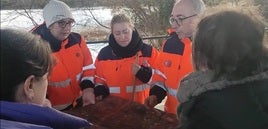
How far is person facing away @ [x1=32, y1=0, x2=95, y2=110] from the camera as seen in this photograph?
11.5ft

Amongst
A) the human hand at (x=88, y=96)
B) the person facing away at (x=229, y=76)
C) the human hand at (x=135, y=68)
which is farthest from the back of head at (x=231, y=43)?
the human hand at (x=88, y=96)

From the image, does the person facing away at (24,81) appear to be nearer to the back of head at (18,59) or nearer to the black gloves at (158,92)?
the back of head at (18,59)

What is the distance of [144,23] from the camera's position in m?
12.7

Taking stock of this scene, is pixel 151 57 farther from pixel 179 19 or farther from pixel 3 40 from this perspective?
pixel 3 40

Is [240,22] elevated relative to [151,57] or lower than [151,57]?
elevated

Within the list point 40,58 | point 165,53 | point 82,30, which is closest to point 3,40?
point 40,58

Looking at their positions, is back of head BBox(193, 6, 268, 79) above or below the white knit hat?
below

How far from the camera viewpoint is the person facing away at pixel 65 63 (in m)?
3.50

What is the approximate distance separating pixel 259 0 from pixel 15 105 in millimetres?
11502

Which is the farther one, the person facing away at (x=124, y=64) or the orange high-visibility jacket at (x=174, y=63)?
the person facing away at (x=124, y=64)

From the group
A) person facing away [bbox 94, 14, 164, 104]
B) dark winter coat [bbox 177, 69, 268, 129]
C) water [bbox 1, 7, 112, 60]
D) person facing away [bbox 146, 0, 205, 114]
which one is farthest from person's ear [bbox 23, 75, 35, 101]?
water [bbox 1, 7, 112, 60]

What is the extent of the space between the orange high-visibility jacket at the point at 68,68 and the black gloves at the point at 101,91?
0.10 metres

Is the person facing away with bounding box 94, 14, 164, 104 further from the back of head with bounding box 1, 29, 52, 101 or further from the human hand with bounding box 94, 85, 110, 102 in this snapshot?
the back of head with bounding box 1, 29, 52, 101

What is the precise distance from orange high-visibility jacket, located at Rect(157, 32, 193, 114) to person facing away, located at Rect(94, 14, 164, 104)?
0.70 ft
